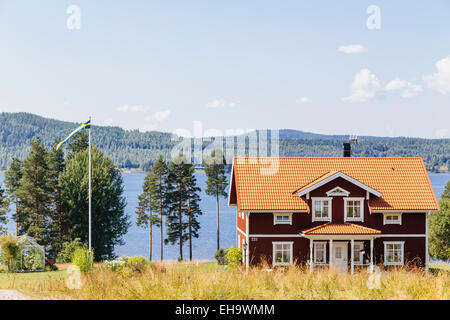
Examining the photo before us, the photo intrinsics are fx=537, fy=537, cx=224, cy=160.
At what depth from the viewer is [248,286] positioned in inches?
381

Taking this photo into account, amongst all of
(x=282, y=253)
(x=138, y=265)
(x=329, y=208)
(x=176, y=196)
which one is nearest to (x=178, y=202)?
(x=176, y=196)

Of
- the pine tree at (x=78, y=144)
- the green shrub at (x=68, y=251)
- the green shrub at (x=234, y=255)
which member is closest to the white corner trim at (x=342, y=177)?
the green shrub at (x=234, y=255)

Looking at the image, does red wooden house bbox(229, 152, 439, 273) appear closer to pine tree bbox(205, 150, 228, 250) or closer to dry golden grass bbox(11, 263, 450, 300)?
dry golden grass bbox(11, 263, 450, 300)

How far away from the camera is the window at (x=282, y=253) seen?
28094 mm

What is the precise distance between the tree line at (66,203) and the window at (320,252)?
70.1ft

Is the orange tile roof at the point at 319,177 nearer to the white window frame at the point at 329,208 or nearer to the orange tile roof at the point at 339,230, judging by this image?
the white window frame at the point at 329,208

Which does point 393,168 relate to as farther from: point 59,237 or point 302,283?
point 59,237

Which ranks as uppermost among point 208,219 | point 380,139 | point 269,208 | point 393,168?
point 380,139

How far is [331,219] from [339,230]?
1.07m

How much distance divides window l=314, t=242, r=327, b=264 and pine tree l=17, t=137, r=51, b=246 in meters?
25.4

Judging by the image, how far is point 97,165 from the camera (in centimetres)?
4488

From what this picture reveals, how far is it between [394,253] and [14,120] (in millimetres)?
113912

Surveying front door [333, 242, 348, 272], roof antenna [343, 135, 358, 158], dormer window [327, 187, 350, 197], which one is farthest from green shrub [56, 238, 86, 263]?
roof antenna [343, 135, 358, 158]

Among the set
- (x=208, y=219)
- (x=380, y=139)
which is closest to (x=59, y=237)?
(x=208, y=219)
